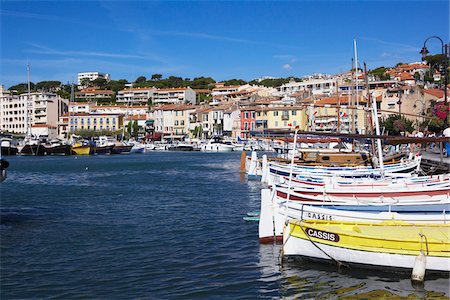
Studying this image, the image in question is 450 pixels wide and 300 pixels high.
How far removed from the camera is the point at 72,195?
108ft

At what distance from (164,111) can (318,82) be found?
4284 centimetres

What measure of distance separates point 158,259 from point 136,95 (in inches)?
6563

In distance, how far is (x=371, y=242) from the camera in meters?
13.1

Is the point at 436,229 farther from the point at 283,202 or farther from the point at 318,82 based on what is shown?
the point at 318,82

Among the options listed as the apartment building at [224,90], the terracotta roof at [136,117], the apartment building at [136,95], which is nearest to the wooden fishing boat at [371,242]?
the terracotta roof at [136,117]

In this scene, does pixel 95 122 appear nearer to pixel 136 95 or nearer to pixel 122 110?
pixel 122 110

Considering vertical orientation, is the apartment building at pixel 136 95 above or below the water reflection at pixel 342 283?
above

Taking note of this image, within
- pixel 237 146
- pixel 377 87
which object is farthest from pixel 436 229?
pixel 377 87

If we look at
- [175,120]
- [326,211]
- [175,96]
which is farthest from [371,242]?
[175,96]

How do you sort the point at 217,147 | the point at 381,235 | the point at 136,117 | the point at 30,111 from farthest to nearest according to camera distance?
1. the point at 30,111
2. the point at 136,117
3. the point at 217,147
4. the point at 381,235

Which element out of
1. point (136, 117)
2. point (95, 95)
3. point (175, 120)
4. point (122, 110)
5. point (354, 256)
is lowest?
point (354, 256)

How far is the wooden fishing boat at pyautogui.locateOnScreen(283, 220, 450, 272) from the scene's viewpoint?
12719 millimetres

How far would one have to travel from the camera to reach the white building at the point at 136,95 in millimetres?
177250

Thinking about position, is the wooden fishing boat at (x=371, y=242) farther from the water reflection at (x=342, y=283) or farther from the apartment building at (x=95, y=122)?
the apartment building at (x=95, y=122)
